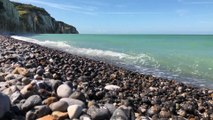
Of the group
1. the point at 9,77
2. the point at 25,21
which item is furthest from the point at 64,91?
the point at 25,21

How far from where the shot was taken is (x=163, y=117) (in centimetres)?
644

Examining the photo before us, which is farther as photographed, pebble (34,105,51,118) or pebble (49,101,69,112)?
pebble (49,101,69,112)

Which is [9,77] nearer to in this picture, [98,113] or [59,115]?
[59,115]

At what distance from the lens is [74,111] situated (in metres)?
4.74

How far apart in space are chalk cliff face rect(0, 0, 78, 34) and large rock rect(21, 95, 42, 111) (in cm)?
6574

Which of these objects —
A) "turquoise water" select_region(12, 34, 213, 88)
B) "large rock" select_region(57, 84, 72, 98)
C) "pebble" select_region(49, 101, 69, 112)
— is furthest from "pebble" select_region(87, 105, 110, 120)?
"turquoise water" select_region(12, 34, 213, 88)

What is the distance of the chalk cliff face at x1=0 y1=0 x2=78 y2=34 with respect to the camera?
2845 inches

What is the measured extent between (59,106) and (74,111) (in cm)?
33

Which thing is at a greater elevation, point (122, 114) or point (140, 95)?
point (122, 114)

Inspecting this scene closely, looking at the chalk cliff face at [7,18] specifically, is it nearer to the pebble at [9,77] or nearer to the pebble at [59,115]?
the pebble at [9,77]

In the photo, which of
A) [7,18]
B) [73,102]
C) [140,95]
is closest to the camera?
[73,102]

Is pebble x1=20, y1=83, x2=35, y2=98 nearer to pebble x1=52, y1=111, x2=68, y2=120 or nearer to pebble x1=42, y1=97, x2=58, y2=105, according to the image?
pebble x1=42, y1=97, x2=58, y2=105

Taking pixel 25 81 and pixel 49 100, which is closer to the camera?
pixel 49 100

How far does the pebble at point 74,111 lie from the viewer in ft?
15.4
